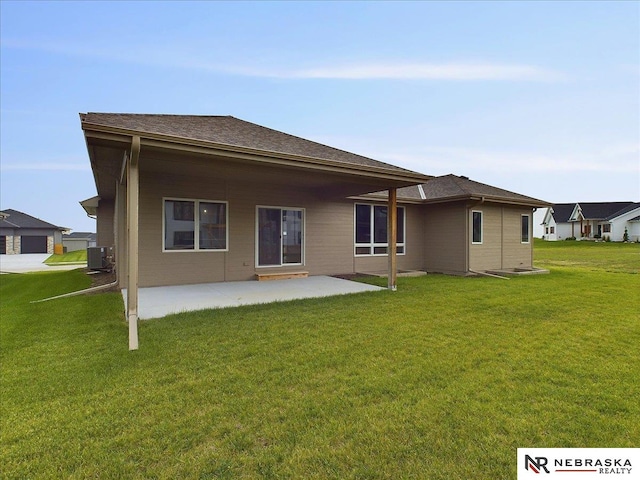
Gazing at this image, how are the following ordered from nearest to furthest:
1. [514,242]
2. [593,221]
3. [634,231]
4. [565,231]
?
[514,242], [634,231], [593,221], [565,231]

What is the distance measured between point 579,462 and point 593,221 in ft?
163

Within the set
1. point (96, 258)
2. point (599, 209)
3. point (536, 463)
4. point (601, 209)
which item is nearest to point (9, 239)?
point (96, 258)

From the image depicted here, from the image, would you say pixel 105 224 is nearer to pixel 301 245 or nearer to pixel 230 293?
pixel 301 245

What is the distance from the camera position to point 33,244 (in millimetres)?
30891

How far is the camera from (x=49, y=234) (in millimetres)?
31594

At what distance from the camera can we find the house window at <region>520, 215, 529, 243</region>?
13.0 m

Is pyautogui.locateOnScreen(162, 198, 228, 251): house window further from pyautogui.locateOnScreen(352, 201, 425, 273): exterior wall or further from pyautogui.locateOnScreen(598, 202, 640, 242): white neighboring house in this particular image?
pyautogui.locateOnScreen(598, 202, 640, 242): white neighboring house

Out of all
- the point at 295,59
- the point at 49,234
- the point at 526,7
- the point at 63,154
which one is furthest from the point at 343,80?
the point at 49,234

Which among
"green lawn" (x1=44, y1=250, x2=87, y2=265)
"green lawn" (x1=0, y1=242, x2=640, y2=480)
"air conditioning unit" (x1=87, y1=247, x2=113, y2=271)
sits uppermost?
"air conditioning unit" (x1=87, y1=247, x2=113, y2=271)

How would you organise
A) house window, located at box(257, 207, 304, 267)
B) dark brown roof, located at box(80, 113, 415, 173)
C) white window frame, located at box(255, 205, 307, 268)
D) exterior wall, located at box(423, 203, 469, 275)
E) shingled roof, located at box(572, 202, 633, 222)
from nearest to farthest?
1. dark brown roof, located at box(80, 113, 415, 173)
2. white window frame, located at box(255, 205, 307, 268)
3. house window, located at box(257, 207, 304, 267)
4. exterior wall, located at box(423, 203, 469, 275)
5. shingled roof, located at box(572, 202, 633, 222)

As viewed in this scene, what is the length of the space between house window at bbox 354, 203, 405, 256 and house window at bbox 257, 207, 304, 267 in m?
2.15

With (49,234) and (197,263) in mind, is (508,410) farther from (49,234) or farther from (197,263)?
(49,234)

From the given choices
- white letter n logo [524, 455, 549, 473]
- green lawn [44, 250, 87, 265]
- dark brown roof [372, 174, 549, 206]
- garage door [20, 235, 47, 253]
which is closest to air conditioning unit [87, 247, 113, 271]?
dark brown roof [372, 174, 549, 206]

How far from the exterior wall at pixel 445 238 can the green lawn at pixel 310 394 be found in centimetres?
601
